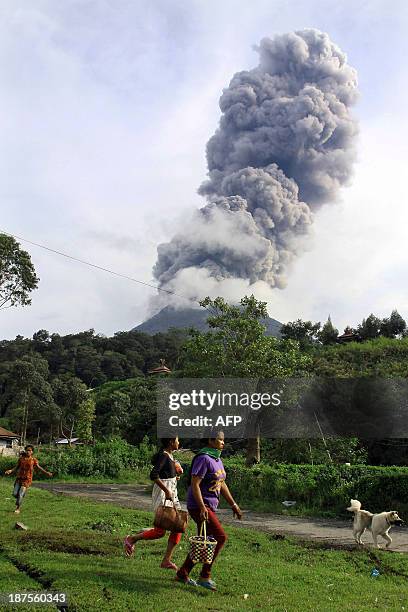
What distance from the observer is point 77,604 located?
207 inches

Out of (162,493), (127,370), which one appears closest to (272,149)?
(127,370)

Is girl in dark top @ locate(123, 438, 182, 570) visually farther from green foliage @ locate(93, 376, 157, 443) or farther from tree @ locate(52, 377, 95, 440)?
tree @ locate(52, 377, 95, 440)

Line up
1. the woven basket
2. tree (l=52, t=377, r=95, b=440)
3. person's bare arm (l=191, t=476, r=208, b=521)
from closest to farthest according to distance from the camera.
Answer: the woven basket
person's bare arm (l=191, t=476, r=208, b=521)
tree (l=52, t=377, r=95, b=440)

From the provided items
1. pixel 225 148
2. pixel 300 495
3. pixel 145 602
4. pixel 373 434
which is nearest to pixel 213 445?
pixel 145 602

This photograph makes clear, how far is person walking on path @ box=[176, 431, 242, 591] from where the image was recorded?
631 centimetres

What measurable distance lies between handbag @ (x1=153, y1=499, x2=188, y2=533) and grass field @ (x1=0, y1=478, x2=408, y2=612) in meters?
0.56

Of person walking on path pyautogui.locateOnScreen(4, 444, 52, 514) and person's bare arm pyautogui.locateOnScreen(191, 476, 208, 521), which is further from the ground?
person's bare arm pyautogui.locateOnScreen(191, 476, 208, 521)

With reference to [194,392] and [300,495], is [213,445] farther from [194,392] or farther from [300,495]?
[194,392]

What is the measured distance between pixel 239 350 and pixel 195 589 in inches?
718

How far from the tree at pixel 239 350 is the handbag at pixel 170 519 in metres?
16.7

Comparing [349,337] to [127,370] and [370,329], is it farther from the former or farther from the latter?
[127,370]

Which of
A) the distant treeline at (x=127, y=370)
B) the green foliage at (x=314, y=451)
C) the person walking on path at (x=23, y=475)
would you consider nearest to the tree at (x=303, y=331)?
the distant treeline at (x=127, y=370)

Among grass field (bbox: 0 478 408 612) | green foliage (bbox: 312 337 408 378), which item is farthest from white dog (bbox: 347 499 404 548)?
green foliage (bbox: 312 337 408 378)

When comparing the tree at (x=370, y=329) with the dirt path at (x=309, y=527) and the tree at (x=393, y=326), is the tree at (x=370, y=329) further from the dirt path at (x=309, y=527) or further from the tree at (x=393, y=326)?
the dirt path at (x=309, y=527)
